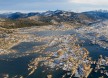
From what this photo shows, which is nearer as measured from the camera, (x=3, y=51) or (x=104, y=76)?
(x=104, y=76)

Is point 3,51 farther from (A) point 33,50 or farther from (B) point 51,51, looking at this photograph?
(B) point 51,51

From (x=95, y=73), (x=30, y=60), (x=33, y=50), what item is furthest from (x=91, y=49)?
(x=95, y=73)

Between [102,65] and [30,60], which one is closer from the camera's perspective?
[102,65]

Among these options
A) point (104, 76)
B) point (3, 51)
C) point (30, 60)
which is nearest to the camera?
point (104, 76)

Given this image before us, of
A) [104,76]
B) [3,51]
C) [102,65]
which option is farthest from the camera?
[3,51]

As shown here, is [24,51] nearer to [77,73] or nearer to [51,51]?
[51,51]

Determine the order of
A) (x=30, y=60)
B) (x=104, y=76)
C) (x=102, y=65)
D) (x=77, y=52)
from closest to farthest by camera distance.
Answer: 1. (x=104, y=76)
2. (x=102, y=65)
3. (x=30, y=60)
4. (x=77, y=52)

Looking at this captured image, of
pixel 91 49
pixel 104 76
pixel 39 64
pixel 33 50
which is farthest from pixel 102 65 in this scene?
pixel 33 50

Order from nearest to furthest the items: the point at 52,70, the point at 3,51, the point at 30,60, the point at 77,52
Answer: the point at 52,70, the point at 30,60, the point at 77,52, the point at 3,51
